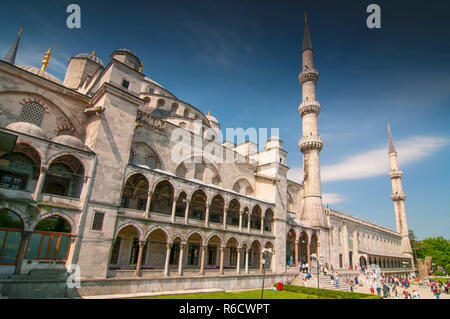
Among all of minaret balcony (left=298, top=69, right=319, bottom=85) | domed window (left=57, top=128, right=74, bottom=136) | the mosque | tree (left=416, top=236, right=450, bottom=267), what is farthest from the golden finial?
tree (left=416, top=236, right=450, bottom=267)

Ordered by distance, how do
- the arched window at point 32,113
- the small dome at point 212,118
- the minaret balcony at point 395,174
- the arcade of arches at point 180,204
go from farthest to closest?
the minaret balcony at point 395,174 < the small dome at point 212,118 < the arcade of arches at point 180,204 < the arched window at point 32,113

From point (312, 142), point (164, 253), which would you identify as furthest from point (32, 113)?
point (312, 142)

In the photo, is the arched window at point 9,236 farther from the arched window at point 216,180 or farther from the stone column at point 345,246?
the stone column at point 345,246

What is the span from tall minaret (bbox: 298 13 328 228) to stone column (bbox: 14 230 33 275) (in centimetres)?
3258

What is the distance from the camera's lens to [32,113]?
17562 millimetres

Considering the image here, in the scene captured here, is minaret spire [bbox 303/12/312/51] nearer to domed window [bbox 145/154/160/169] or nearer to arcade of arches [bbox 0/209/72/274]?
domed window [bbox 145/154/160/169]

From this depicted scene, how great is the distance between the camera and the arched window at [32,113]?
17.1 m

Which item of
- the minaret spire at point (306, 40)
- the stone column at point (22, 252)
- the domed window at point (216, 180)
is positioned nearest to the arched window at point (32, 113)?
the stone column at point (22, 252)

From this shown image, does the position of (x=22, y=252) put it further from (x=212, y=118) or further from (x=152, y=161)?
(x=212, y=118)

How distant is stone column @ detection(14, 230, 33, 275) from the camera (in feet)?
43.3

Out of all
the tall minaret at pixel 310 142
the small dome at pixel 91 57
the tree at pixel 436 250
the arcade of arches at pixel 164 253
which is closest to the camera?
the arcade of arches at pixel 164 253

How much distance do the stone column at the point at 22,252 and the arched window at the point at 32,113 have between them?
7803 millimetres

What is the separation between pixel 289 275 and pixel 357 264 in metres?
20.0
